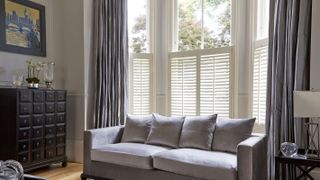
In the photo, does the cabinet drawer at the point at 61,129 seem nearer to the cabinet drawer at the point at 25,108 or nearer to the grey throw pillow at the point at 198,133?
the cabinet drawer at the point at 25,108

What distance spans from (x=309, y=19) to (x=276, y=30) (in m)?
0.31

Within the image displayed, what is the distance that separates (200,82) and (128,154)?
1.53 m

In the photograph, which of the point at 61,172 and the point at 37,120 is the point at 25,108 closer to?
the point at 37,120

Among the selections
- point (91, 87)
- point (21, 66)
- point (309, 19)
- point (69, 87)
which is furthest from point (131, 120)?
point (309, 19)

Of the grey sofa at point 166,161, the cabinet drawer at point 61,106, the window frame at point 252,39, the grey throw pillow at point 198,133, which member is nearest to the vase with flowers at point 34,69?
the cabinet drawer at point 61,106

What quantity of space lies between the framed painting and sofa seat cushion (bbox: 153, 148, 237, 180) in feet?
8.87

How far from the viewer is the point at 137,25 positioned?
15.4ft

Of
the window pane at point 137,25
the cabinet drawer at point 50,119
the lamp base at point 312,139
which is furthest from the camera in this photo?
the window pane at point 137,25

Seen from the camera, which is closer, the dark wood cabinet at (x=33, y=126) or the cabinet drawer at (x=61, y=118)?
the dark wood cabinet at (x=33, y=126)

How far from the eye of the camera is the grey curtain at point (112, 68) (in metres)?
4.46

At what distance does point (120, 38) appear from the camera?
446 centimetres

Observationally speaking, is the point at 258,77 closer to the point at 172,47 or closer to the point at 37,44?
the point at 172,47

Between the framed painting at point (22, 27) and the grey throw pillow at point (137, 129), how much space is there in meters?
1.97

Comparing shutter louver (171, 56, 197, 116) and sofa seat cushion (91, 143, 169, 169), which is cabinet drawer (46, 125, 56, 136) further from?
shutter louver (171, 56, 197, 116)
